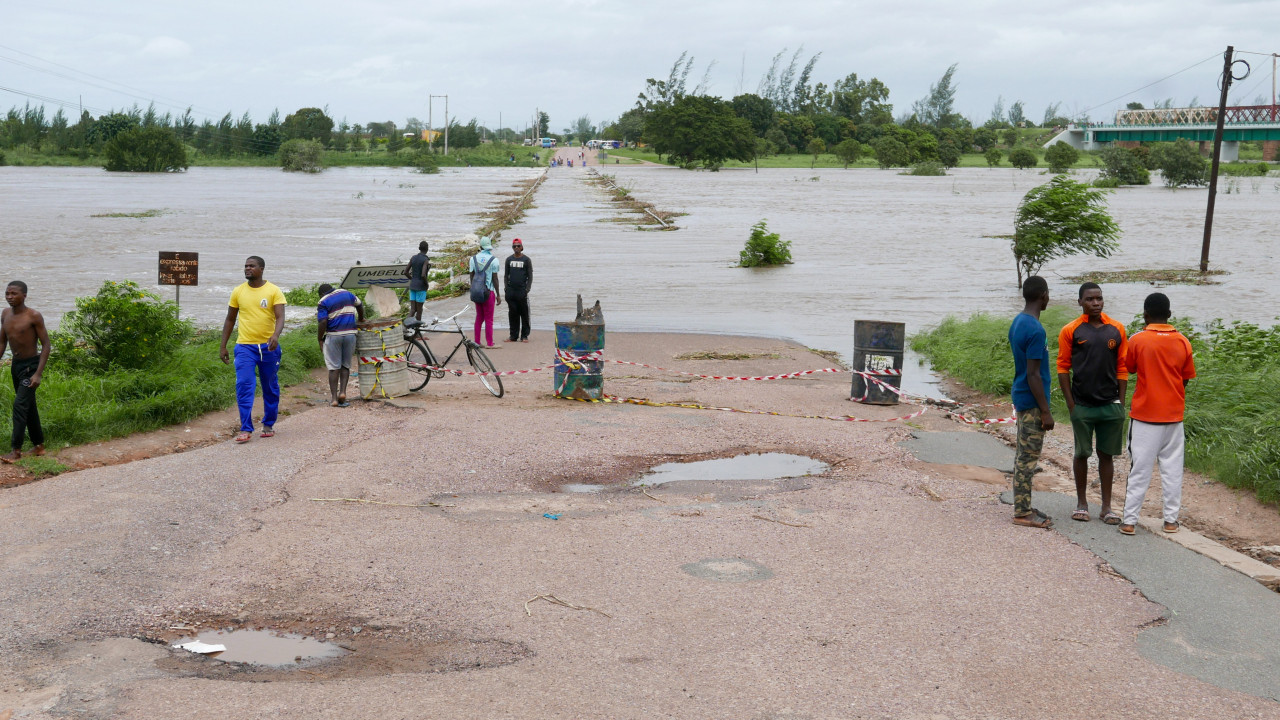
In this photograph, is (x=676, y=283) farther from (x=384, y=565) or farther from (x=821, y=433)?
(x=384, y=565)

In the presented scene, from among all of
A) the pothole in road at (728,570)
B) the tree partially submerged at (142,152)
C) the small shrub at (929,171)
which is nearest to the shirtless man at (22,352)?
the pothole in road at (728,570)

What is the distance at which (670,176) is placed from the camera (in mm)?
111812

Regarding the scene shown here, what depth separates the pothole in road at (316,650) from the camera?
5375 mm

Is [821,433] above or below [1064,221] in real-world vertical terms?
below

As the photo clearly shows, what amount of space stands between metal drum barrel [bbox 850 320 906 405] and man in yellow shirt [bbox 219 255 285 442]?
21.8 ft

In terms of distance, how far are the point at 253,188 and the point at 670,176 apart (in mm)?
42318

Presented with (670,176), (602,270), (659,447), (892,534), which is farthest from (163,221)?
(670,176)

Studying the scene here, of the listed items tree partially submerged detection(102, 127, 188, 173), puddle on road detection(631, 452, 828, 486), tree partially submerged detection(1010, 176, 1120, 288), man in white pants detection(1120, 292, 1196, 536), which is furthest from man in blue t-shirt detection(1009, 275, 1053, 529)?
tree partially submerged detection(102, 127, 188, 173)

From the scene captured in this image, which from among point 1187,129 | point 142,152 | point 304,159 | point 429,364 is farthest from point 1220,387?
point 1187,129

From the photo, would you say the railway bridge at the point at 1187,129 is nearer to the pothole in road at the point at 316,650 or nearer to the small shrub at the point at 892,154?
the small shrub at the point at 892,154

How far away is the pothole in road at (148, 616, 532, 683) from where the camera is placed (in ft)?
17.6

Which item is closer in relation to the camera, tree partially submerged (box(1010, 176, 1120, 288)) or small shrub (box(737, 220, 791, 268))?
tree partially submerged (box(1010, 176, 1120, 288))

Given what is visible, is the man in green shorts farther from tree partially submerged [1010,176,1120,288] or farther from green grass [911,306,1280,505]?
tree partially submerged [1010,176,1120,288]

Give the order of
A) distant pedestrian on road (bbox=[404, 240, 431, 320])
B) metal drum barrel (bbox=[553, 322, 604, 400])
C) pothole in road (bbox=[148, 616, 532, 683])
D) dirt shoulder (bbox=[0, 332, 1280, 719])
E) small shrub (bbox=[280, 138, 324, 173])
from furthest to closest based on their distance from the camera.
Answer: small shrub (bbox=[280, 138, 324, 173]) < distant pedestrian on road (bbox=[404, 240, 431, 320]) < metal drum barrel (bbox=[553, 322, 604, 400]) < pothole in road (bbox=[148, 616, 532, 683]) < dirt shoulder (bbox=[0, 332, 1280, 719])
